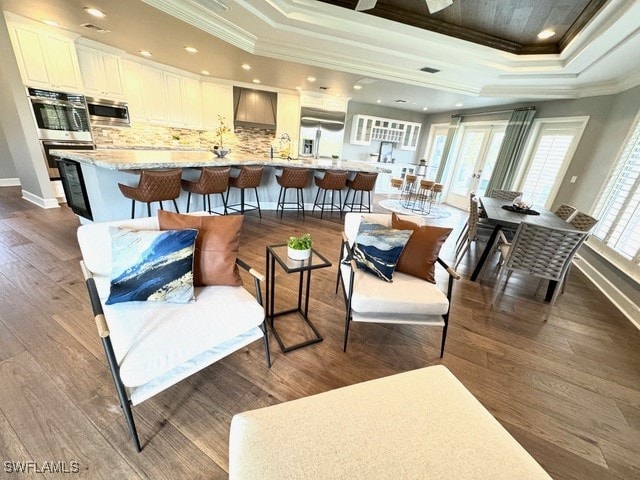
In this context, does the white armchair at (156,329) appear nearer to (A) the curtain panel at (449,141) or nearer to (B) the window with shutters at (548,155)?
(B) the window with shutters at (548,155)

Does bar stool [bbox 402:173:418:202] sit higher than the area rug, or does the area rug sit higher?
bar stool [bbox 402:173:418:202]

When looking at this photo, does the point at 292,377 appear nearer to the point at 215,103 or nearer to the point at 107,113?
the point at 107,113

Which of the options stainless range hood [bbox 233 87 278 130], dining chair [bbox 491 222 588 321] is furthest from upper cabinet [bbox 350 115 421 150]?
dining chair [bbox 491 222 588 321]

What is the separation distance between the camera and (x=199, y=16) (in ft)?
9.60

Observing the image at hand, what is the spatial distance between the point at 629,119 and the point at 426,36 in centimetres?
309

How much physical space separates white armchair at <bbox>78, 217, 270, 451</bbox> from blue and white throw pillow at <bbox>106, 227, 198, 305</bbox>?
2.2 inches

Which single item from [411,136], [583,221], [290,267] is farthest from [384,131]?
Answer: [290,267]

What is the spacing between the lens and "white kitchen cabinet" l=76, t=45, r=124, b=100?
4051 millimetres

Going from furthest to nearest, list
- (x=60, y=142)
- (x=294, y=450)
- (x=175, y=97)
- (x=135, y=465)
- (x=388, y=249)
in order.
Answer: (x=175, y=97) < (x=60, y=142) < (x=388, y=249) < (x=135, y=465) < (x=294, y=450)

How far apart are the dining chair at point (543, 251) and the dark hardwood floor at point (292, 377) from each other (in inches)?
17.4

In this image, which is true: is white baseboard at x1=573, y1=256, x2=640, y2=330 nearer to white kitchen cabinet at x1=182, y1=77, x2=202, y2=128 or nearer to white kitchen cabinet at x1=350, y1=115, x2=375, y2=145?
white kitchen cabinet at x1=350, y1=115, x2=375, y2=145

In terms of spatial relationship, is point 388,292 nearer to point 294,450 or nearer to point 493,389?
point 493,389

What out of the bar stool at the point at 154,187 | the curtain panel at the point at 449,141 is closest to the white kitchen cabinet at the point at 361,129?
the curtain panel at the point at 449,141

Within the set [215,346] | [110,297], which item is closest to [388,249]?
[215,346]
